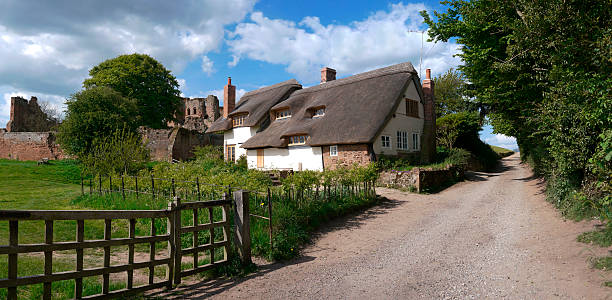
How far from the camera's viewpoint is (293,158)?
71.3 feet

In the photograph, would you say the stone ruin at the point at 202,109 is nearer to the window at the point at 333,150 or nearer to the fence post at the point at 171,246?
the window at the point at 333,150

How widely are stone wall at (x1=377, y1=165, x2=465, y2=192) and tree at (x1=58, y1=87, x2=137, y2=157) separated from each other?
51.2ft

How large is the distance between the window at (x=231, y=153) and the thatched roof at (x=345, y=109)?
3.38 m

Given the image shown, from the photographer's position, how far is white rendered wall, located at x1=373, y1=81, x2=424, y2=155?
19.0 meters

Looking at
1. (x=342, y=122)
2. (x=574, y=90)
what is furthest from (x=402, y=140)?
(x=574, y=90)

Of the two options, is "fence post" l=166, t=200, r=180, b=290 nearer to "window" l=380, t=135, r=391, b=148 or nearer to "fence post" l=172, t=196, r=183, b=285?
"fence post" l=172, t=196, r=183, b=285

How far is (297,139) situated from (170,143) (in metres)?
12.7

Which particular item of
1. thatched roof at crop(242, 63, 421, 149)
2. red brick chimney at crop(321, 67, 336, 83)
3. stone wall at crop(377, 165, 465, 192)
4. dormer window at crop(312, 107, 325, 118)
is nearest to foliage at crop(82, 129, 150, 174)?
thatched roof at crop(242, 63, 421, 149)

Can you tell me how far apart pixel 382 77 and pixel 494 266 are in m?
17.3

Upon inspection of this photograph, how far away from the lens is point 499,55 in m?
13.2

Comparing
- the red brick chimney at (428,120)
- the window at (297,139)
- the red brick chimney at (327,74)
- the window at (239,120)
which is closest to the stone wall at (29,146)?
the window at (239,120)

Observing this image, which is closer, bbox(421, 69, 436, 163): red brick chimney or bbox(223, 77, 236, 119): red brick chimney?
bbox(421, 69, 436, 163): red brick chimney

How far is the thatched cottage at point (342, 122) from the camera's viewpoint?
18531 millimetres

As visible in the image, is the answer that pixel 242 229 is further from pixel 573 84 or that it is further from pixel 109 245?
pixel 573 84
